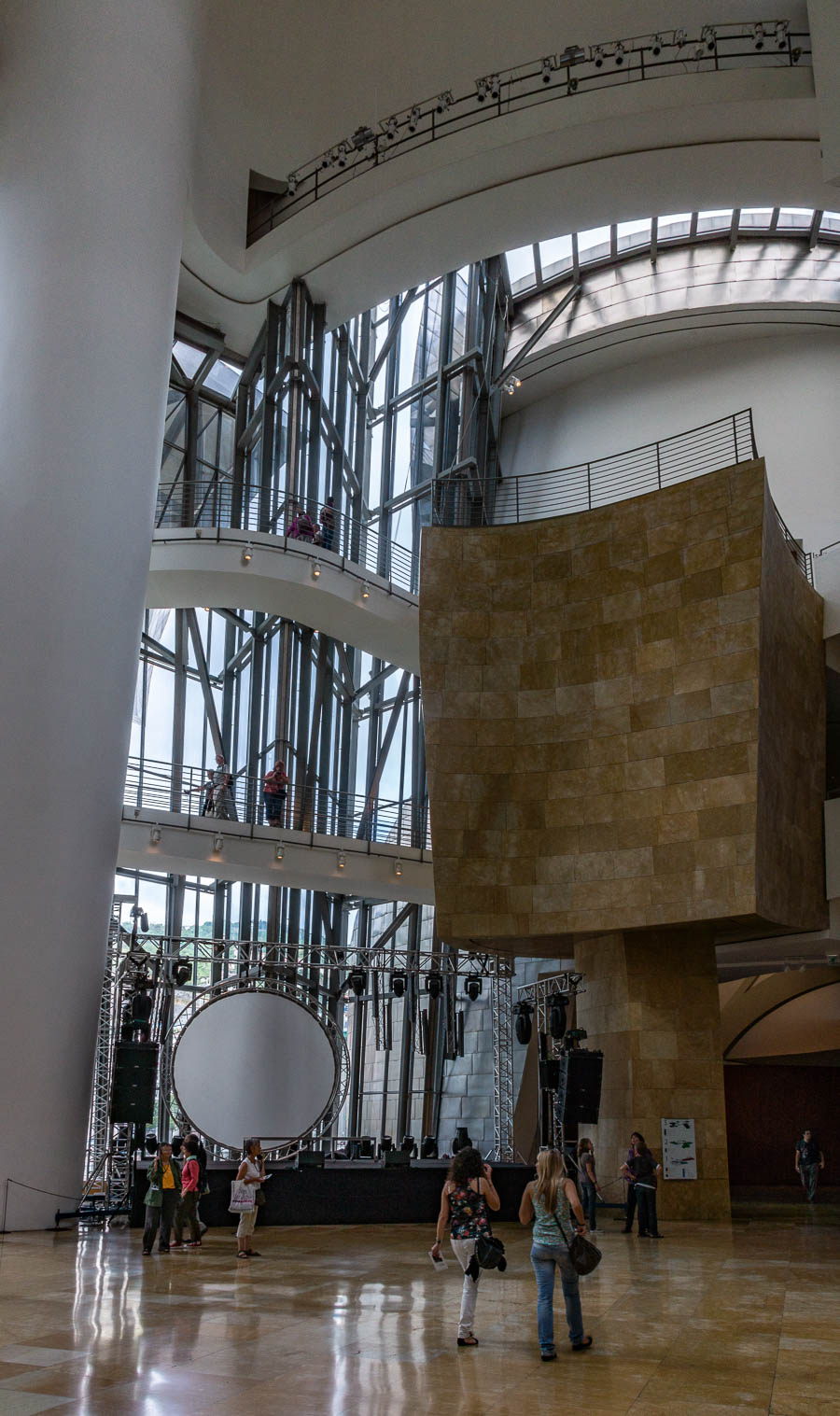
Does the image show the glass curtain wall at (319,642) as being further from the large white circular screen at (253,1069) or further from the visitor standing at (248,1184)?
the visitor standing at (248,1184)

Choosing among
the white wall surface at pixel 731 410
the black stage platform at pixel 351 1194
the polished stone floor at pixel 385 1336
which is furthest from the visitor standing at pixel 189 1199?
the white wall surface at pixel 731 410

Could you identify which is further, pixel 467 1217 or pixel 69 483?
pixel 69 483

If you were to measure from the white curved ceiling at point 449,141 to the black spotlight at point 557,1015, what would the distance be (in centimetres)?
1620

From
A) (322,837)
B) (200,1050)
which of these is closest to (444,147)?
(322,837)

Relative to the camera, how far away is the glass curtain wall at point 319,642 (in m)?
27.7

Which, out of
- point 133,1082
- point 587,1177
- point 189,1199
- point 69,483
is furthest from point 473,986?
Result: point 69,483

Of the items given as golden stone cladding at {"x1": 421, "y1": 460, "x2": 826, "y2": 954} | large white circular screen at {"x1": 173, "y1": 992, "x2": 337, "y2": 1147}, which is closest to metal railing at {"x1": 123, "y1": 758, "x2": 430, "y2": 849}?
large white circular screen at {"x1": 173, "y1": 992, "x2": 337, "y2": 1147}

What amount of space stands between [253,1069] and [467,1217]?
1196 cm

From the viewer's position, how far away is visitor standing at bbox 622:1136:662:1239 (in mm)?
15789

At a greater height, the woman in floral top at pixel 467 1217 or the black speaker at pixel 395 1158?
the woman in floral top at pixel 467 1217

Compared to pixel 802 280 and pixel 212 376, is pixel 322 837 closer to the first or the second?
pixel 212 376

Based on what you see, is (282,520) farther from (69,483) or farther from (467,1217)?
(467,1217)

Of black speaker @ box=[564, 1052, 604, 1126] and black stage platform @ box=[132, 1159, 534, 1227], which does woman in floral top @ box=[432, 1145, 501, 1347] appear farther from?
black stage platform @ box=[132, 1159, 534, 1227]

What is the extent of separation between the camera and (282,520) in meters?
27.1
